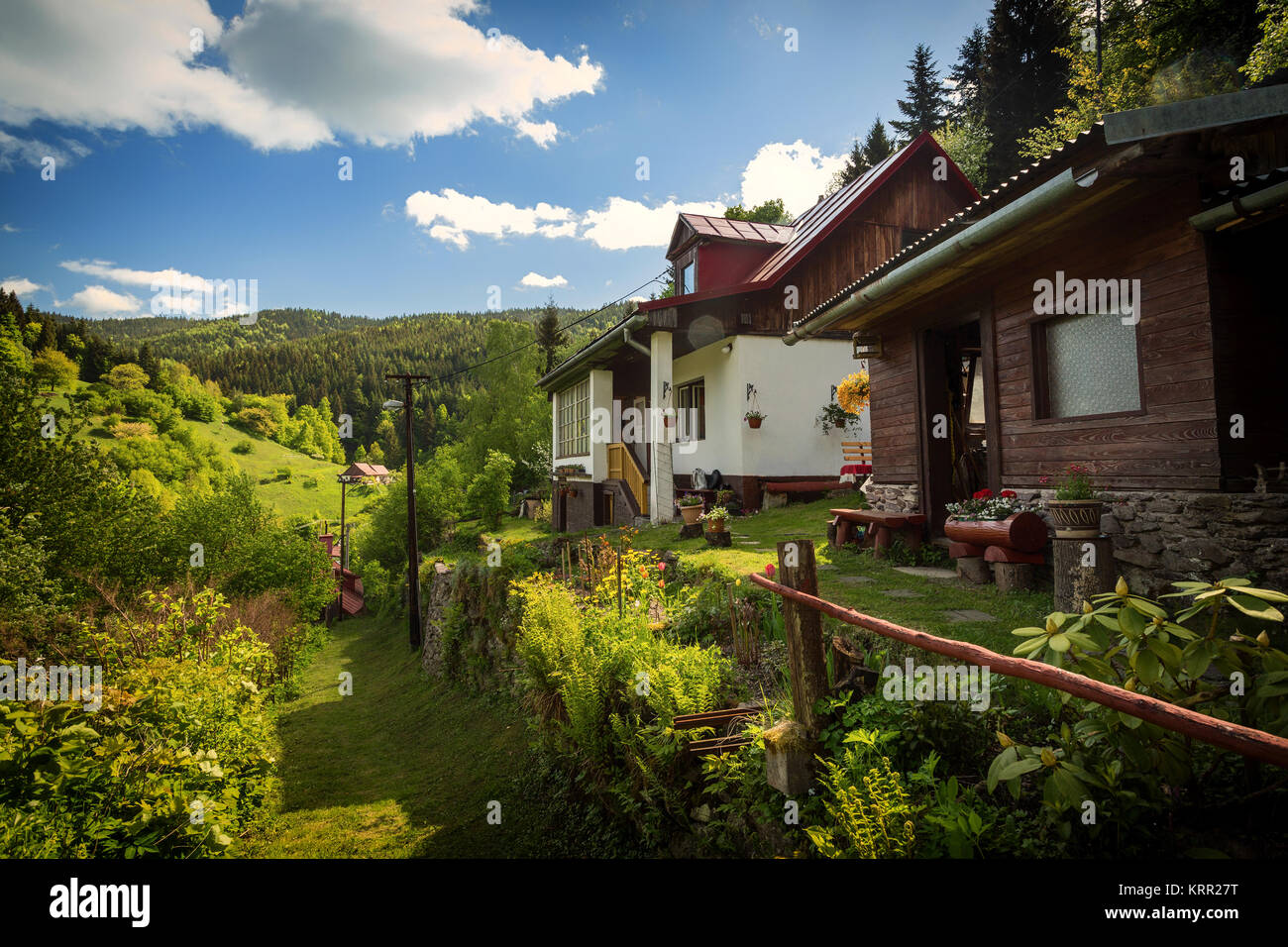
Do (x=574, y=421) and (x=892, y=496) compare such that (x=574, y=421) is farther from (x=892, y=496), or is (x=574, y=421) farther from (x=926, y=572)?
(x=926, y=572)

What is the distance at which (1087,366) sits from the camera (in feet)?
17.5

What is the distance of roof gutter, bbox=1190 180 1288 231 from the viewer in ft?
11.5

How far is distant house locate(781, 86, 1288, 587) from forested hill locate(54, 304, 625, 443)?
69275 millimetres

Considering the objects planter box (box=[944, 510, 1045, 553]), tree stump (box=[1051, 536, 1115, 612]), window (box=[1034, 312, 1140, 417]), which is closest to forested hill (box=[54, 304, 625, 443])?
window (box=[1034, 312, 1140, 417])

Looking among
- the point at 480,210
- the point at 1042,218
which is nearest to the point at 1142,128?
the point at 1042,218

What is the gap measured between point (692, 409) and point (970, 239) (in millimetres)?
9488

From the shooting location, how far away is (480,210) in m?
18.9

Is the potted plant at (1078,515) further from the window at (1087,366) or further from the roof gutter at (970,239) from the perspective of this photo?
the roof gutter at (970,239)

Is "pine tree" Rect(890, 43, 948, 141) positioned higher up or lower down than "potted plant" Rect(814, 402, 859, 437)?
higher up

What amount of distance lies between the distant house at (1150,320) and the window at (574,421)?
38.4 ft

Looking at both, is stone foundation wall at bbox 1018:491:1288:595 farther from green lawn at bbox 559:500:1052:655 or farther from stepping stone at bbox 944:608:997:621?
stepping stone at bbox 944:608:997:621

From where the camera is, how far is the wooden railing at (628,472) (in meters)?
13.4

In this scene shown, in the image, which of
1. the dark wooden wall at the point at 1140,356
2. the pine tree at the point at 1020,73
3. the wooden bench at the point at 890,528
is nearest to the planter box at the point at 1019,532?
the dark wooden wall at the point at 1140,356

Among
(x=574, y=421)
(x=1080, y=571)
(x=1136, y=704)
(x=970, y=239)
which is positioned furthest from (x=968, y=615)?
(x=574, y=421)
